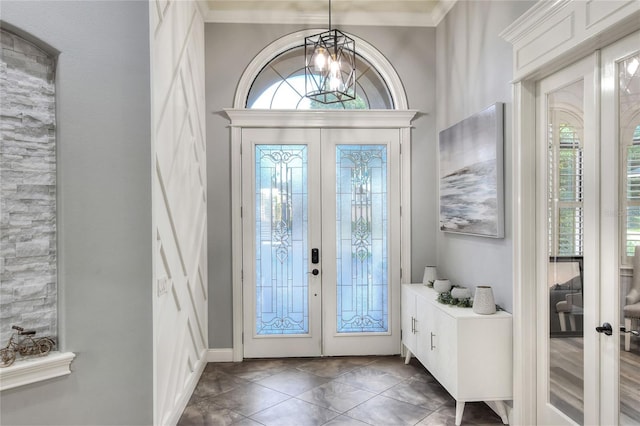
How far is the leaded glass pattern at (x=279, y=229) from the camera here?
3.76 metres

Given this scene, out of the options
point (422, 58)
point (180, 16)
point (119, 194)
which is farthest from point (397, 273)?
point (180, 16)

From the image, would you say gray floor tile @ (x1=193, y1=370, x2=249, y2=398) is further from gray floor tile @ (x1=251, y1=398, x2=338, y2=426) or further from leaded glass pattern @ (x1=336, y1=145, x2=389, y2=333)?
leaded glass pattern @ (x1=336, y1=145, x2=389, y2=333)

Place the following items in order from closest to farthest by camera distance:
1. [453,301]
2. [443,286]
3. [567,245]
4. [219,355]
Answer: [567,245]
[453,301]
[443,286]
[219,355]

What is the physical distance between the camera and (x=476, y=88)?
2.97 meters

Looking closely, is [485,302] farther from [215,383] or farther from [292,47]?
[292,47]

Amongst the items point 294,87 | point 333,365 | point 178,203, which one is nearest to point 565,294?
point 333,365

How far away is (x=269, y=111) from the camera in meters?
3.71

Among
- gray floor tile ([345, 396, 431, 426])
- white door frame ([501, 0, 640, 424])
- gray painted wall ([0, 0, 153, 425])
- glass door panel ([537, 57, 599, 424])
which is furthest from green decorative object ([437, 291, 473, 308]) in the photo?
gray painted wall ([0, 0, 153, 425])

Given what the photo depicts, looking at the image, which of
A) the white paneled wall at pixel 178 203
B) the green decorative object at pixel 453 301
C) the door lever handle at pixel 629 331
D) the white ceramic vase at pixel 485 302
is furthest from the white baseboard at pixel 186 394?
the door lever handle at pixel 629 331

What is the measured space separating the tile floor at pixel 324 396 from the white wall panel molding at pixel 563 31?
232 centimetres

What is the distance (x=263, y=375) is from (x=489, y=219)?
2.28 metres

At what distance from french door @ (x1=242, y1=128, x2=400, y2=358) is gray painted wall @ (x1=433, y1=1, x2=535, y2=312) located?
1.97 feet

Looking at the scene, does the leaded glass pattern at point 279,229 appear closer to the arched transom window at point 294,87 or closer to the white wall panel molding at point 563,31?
the arched transom window at point 294,87

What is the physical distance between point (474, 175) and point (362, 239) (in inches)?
51.2
